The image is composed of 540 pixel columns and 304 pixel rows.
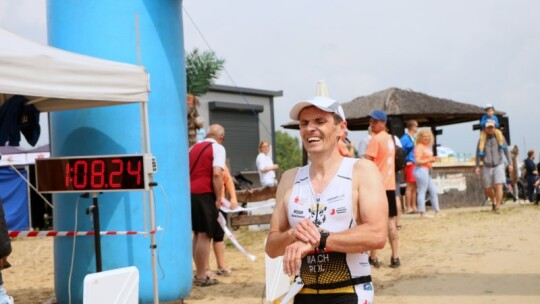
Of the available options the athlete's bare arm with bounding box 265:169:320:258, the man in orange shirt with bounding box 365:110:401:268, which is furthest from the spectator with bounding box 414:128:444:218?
the athlete's bare arm with bounding box 265:169:320:258

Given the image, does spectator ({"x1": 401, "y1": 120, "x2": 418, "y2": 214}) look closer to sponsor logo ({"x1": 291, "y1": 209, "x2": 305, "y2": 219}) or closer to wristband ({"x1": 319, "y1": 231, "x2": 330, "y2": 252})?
sponsor logo ({"x1": 291, "y1": 209, "x2": 305, "y2": 219})

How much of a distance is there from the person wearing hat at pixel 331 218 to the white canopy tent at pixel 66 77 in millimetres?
2792

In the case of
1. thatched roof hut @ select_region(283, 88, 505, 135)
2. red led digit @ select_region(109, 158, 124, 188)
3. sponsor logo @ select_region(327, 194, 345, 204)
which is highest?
thatched roof hut @ select_region(283, 88, 505, 135)

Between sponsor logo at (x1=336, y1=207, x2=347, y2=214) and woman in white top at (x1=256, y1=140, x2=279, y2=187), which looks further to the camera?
woman in white top at (x1=256, y1=140, x2=279, y2=187)

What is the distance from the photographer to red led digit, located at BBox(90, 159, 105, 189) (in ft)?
19.7

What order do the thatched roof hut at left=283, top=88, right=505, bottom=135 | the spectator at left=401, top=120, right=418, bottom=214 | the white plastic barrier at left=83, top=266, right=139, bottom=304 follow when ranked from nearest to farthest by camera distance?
the white plastic barrier at left=83, top=266, right=139, bottom=304 < the spectator at left=401, top=120, right=418, bottom=214 < the thatched roof hut at left=283, top=88, right=505, bottom=135

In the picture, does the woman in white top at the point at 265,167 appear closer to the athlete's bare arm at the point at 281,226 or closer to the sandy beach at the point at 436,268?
the sandy beach at the point at 436,268

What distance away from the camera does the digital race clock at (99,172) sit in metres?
5.90

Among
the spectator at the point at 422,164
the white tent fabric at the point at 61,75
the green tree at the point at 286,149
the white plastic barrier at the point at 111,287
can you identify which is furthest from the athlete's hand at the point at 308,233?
the green tree at the point at 286,149

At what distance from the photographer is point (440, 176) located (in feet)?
58.0

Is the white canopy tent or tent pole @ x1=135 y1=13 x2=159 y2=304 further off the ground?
the white canopy tent

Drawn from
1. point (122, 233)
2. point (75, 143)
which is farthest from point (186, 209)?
point (75, 143)

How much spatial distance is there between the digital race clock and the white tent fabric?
0.59 metres

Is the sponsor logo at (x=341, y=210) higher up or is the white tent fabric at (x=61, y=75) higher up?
the white tent fabric at (x=61, y=75)
